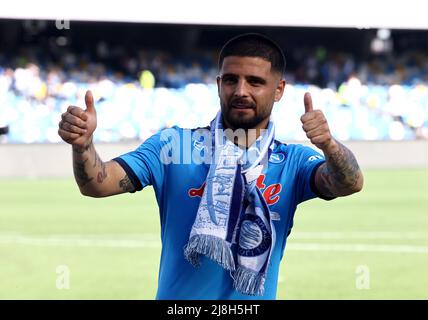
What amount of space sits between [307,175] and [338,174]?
8.8 inches

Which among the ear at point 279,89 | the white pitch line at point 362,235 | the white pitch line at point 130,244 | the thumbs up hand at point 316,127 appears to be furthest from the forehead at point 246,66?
the white pitch line at point 362,235

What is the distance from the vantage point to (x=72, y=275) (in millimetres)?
11289

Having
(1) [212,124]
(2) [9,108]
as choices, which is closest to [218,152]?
(1) [212,124]

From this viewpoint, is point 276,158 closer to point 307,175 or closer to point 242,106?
point 307,175

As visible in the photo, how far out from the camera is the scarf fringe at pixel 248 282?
4480 millimetres

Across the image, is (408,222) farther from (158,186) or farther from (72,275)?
(158,186)

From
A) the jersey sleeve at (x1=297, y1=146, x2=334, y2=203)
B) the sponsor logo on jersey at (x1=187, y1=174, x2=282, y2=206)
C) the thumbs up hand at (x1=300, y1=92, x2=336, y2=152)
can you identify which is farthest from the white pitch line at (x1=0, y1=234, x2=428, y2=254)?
the thumbs up hand at (x1=300, y1=92, x2=336, y2=152)

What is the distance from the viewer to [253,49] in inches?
181

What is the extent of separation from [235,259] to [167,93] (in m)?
26.5

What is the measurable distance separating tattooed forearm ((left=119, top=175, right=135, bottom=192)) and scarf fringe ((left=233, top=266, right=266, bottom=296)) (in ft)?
2.23

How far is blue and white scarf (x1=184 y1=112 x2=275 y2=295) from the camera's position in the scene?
454 centimetres

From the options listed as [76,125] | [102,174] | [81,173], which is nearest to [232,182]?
[102,174]

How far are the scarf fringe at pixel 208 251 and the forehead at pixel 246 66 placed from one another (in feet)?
2.75

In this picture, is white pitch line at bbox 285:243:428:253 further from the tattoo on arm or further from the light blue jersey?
the tattoo on arm
